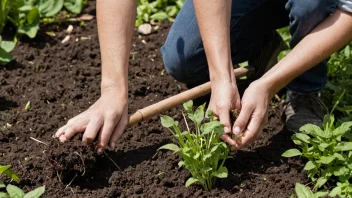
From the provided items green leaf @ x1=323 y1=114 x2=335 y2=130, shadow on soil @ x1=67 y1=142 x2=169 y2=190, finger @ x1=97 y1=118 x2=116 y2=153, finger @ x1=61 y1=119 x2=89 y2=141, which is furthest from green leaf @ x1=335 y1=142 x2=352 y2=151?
finger @ x1=61 y1=119 x2=89 y2=141

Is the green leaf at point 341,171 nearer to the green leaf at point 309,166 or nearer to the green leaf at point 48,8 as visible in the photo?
the green leaf at point 309,166

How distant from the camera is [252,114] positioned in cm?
298

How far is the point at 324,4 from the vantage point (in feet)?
10.6

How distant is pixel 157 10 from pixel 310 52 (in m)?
2.01

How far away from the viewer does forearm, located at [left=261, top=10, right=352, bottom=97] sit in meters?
3.04

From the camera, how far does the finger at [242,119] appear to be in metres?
2.91

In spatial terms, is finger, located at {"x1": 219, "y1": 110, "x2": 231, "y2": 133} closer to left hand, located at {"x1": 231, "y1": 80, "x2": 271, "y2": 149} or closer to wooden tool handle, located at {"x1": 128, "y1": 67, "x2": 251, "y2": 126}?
left hand, located at {"x1": 231, "y1": 80, "x2": 271, "y2": 149}

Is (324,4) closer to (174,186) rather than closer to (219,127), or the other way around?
(219,127)

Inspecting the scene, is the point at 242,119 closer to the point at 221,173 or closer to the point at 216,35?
the point at 221,173

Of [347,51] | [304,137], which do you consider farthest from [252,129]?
[347,51]

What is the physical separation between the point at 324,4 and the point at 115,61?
3.29ft

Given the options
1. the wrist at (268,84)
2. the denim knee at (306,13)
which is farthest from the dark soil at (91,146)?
the denim knee at (306,13)

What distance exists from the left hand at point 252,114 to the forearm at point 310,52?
0.20 feet

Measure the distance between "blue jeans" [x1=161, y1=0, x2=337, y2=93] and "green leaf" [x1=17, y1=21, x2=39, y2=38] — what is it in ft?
2.95
